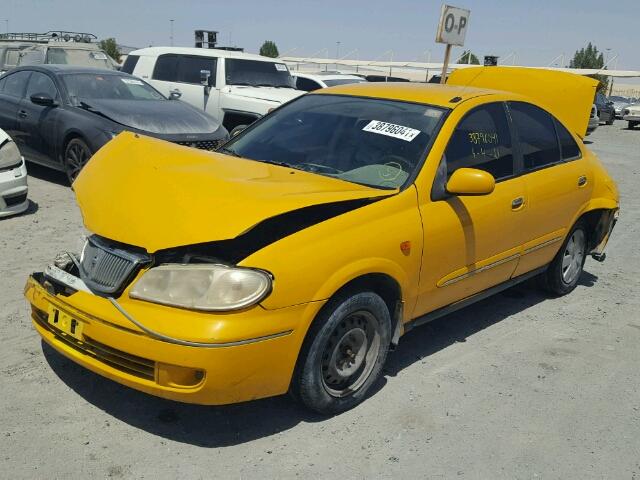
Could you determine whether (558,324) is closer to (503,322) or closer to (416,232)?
(503,322)

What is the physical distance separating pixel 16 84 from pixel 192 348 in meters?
7.66

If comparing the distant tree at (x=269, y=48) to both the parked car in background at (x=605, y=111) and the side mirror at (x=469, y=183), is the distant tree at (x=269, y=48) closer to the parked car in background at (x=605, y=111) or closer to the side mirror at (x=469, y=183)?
the parked car in background at (x=605, y=111)

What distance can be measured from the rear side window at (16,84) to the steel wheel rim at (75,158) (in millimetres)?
1516

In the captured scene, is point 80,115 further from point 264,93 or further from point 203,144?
point 264,93

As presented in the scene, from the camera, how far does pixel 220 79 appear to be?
11.5 metres

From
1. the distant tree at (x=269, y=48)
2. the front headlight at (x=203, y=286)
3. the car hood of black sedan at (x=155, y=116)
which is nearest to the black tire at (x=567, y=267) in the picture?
the front headlight at (x=203, y=286)

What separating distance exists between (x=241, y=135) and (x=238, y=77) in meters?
7.28

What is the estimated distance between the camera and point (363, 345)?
360 centimetres

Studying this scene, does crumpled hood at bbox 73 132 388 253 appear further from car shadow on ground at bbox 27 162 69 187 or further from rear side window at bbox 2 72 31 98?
rear side window at bbox 2 72 31 98

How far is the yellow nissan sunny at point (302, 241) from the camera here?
2969mm

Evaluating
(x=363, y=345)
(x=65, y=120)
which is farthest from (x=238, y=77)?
(x=363, y=345)

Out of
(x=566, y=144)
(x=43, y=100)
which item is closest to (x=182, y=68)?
(x=43, y=100)

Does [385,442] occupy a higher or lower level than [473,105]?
lower

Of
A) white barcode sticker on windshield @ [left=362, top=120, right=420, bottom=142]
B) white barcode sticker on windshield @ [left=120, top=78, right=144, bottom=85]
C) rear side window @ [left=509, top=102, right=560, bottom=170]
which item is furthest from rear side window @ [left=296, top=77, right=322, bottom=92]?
white barcode sticker on windshield @ [left=362, top=120, right=420, bottom=142]
